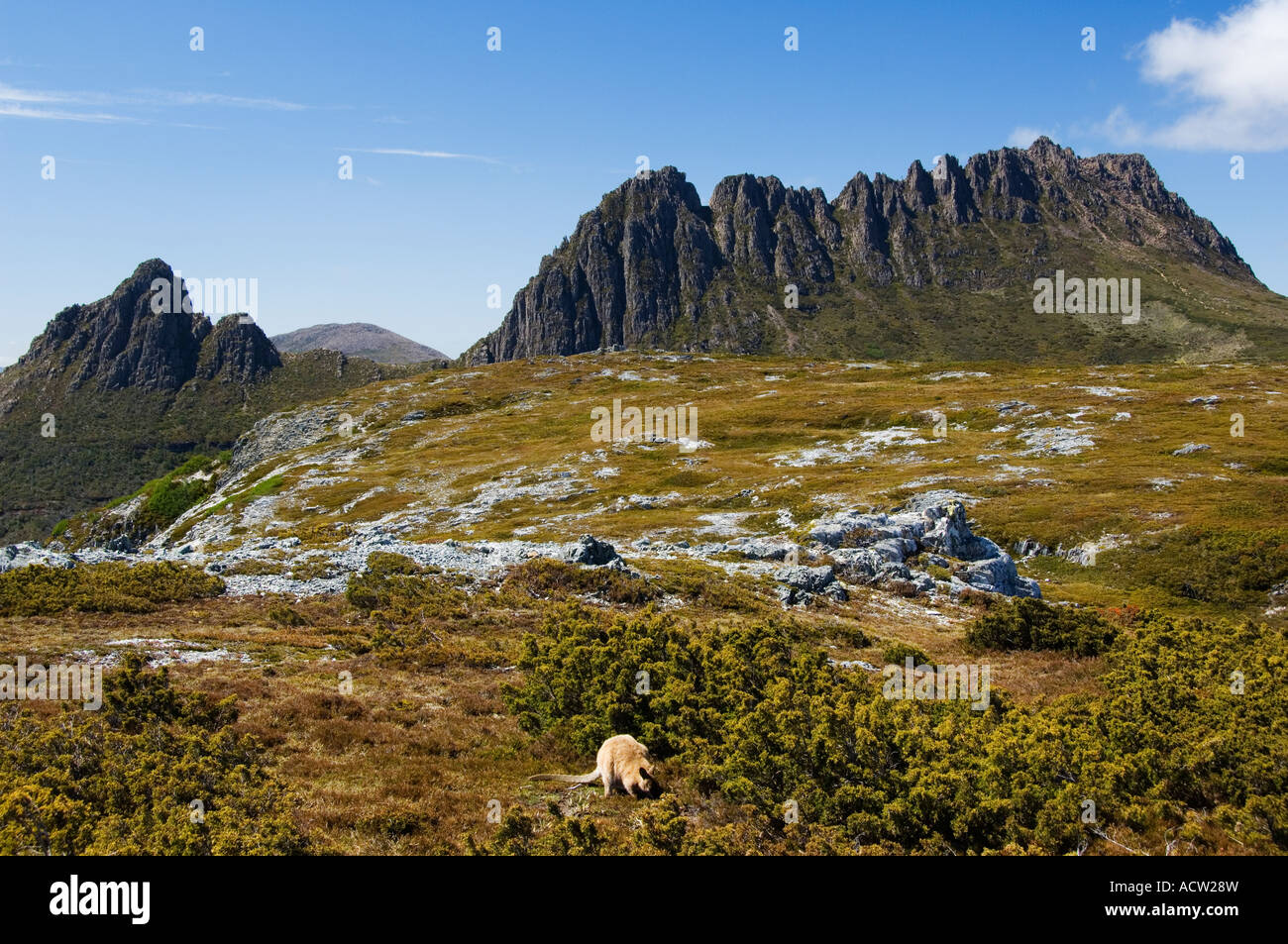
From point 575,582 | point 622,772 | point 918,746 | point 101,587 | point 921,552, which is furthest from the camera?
point 921,552

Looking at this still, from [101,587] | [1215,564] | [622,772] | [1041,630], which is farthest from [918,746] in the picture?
[1215,564]

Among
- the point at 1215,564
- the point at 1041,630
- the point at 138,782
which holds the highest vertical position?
the point at 138,782

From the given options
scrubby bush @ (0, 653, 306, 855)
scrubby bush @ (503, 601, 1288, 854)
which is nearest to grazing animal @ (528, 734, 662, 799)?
scrubby bush @ (503, 601, 1288, 854)

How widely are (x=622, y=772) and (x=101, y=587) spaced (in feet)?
95.4

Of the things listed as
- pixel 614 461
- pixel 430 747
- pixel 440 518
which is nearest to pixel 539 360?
pixel 614 461

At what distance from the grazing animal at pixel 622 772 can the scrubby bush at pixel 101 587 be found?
24015 mm

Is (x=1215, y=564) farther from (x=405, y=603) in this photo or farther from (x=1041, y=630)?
(x=405, y=603)

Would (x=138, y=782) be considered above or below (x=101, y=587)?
above

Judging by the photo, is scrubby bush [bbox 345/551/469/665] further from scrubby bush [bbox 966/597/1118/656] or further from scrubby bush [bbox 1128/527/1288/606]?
scrubby bush [bbox 1128/527/1288/606]

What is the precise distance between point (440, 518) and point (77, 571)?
142ft

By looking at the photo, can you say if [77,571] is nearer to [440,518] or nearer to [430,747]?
[430,747]

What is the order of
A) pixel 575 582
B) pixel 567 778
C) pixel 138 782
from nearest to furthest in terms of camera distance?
pixel 138 782 → pixel 567 778 → pixel 575 582

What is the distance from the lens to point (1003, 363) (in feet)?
516

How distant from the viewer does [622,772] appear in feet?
43.9
